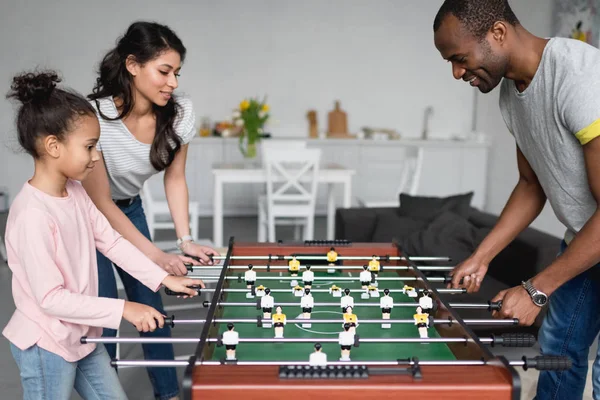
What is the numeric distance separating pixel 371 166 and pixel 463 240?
3494mm

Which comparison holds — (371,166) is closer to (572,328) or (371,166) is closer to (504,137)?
(504,137)

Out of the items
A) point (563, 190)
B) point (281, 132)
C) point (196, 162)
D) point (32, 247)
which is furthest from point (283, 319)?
A: point (281, 132)

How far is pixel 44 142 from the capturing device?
1.51 metres

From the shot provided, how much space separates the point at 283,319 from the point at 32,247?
2.10 ft

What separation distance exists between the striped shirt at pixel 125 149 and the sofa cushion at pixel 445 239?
61.3 inches

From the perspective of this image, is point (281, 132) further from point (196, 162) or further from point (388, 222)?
point (388, 222)

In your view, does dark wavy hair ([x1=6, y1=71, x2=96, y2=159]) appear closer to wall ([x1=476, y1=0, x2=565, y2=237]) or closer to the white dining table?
the white dining table

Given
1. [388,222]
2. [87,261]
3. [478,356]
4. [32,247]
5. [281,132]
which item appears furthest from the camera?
[281,132]

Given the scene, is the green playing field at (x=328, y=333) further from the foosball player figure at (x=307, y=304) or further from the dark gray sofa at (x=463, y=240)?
the dark gray sofa at (x=463, y=240)

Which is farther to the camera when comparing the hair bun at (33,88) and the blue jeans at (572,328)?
the blue jeans at (572,328)

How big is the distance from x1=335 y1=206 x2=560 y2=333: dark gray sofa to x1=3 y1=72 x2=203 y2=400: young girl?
1556 mm

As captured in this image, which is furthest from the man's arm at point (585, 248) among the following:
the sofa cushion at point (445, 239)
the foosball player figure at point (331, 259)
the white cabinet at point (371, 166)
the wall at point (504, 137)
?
the white cabinet at point (371, 166)

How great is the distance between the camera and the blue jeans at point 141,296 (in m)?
2.16

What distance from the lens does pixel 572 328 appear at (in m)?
1.79
